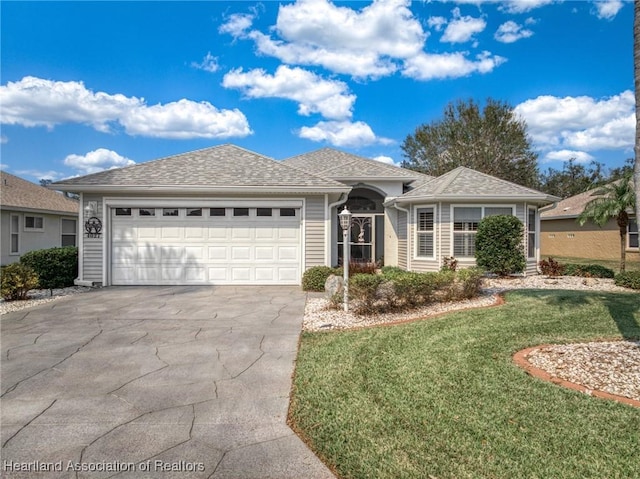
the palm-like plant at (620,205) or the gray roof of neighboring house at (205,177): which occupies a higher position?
the gray roof of neighboring house at (205,177)

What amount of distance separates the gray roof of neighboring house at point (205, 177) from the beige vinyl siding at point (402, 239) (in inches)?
174

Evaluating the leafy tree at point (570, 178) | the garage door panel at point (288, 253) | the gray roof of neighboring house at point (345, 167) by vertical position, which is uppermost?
the leafy tree at point (570, 178)

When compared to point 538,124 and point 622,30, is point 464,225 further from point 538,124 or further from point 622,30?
point 538,124

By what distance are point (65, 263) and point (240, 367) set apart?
335 inches

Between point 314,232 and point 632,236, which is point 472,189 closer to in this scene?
point 314,232

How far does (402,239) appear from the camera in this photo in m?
14.3

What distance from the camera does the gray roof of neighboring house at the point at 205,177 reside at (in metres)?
10.2

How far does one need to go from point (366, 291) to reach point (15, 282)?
769 cm

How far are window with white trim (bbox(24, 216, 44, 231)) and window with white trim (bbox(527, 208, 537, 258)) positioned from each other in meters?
18.8

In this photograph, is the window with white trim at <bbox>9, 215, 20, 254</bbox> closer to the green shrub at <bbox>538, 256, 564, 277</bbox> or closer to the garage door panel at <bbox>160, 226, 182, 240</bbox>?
the garage door panel at <bbox>160, 226, 182, 240</bbox>

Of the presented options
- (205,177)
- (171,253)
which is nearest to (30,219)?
(171,253)

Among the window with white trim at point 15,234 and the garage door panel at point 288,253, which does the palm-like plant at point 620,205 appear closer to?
the garage door panel at point 288,253

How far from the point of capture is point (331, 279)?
328 inches

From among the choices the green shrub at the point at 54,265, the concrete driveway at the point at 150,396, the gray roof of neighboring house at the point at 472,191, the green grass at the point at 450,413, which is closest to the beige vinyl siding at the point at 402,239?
the gray roof of neighboring house at the point at 472,191
